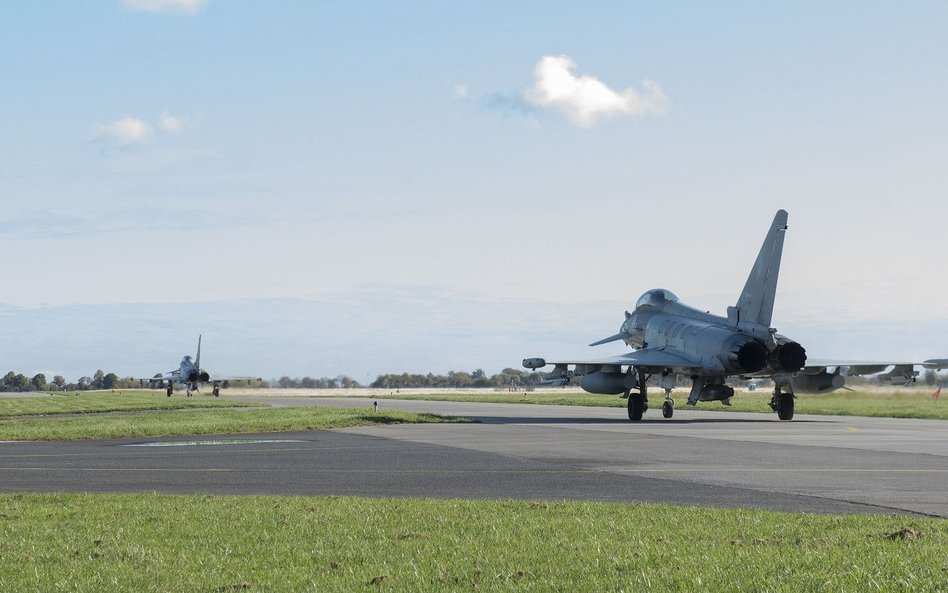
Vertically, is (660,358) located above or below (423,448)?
above

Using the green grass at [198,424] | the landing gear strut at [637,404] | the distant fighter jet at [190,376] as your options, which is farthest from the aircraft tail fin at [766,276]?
the distant fighter jet at [190,376]

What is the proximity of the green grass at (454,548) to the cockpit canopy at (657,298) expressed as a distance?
36.0 m

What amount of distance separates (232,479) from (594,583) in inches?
450

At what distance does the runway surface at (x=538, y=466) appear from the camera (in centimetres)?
1651

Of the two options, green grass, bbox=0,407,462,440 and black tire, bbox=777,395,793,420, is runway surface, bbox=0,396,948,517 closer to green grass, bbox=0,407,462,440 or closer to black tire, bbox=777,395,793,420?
green grass, bbox=0,407,462,440

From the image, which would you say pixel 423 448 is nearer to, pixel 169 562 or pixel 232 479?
pixel 232 479

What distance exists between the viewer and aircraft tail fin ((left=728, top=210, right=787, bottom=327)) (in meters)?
40.2

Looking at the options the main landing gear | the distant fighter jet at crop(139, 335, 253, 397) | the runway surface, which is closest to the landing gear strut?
the main landing gear

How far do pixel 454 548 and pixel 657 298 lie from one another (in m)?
40.3

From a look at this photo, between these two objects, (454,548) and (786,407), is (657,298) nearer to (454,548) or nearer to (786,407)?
(786,407)

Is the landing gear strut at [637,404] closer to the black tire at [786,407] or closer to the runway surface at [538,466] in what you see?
the black tire at [786,407]

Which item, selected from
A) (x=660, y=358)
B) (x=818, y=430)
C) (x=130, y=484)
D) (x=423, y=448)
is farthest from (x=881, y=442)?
(x=130, y=484)

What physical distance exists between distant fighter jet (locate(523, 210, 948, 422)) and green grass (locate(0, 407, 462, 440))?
24.3 ft

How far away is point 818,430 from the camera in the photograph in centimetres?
3619
